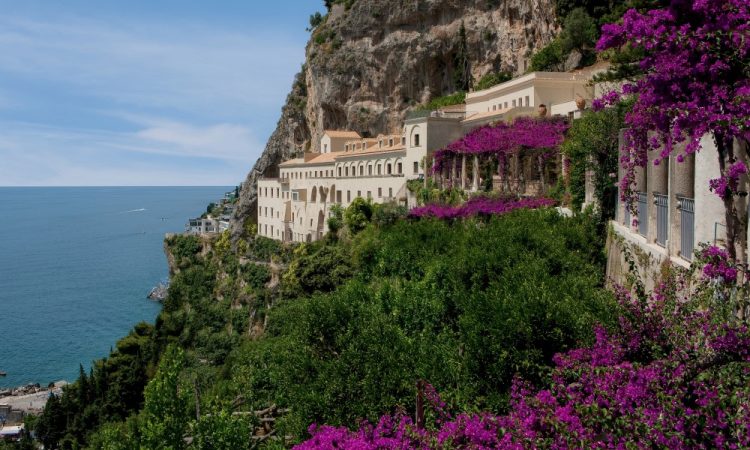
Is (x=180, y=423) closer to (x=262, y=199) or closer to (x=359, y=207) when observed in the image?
(x=359, y=207)

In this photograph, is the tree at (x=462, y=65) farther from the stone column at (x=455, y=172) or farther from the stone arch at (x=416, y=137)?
the stone column at (x=455, y=172)

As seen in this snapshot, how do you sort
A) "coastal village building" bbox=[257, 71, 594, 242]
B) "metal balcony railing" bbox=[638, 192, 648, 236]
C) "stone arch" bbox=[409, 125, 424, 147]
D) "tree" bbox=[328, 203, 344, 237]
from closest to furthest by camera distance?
"metal balcony railing" bbox=[638, 192, 648, 236] < "coastal village building" bbox=[257, 71, 594, 242] < "stone arch" bbox=[409, 125, 424, 147] < "tree" bbox=[328, 203, 344, 237]

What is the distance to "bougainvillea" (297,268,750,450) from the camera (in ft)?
21.7

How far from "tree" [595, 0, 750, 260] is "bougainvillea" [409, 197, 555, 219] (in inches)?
677

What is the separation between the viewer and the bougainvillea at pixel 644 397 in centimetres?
662

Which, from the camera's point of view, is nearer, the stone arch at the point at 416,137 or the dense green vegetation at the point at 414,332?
the dense green vegetation at the point at 414,332

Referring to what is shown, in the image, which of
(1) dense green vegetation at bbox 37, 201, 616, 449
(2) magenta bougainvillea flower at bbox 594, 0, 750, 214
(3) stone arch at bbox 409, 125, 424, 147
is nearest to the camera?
(2) magenta bougainvillea flower at bbox 594, 0, 750, 214

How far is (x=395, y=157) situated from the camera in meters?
45.4

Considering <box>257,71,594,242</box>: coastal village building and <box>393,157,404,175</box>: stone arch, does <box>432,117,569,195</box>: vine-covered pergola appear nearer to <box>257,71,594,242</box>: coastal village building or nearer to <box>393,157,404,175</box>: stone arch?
<box>257,71,594,242</box>: coastal village building

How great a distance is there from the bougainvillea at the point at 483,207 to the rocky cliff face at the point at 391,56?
37.0 metres

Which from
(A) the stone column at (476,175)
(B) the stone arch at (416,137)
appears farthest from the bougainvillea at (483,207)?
(B) the stone arch at (416,137)

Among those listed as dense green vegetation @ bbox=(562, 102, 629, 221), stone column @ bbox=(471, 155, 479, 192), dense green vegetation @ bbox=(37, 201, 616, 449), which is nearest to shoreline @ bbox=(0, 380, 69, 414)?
dense green vegetation @ bbox=(37, 201, 616, 449)

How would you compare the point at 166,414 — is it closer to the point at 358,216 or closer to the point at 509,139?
the point at 509,139

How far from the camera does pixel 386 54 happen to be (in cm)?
7450
